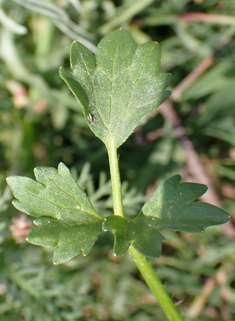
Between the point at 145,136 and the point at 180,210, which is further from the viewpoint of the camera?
the point at 145,136

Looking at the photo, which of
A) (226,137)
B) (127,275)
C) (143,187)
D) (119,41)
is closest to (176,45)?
(226,137)

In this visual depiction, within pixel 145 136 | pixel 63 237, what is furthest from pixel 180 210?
pixel 145 136

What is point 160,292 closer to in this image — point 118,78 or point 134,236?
point 134,236

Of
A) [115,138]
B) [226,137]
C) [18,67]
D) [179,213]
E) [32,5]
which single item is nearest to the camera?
[179,213]

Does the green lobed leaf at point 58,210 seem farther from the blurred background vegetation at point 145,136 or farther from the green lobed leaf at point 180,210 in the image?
the blurred background vegetation at point 145,136

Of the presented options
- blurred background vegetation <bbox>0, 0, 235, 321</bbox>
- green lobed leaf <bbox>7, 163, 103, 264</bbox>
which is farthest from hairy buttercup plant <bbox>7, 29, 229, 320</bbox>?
blurred background vegetation <bbox>0, 0, 235, 321</bbox>

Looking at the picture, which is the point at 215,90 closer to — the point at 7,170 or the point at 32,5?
the point at 32,5
